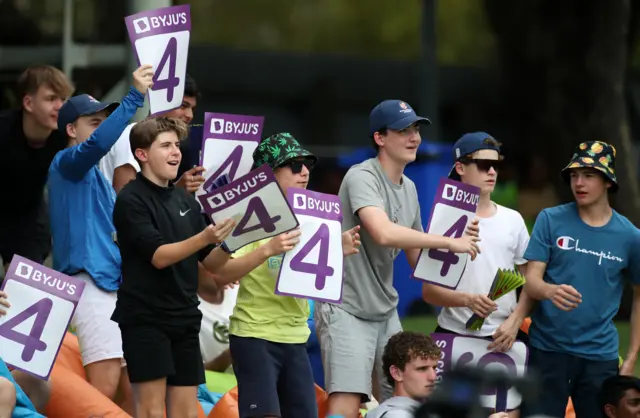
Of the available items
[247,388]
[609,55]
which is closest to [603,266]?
[247,388]

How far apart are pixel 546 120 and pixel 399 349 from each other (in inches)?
418

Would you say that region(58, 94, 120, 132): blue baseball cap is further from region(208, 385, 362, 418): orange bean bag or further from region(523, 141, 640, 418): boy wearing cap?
region(523, 141, 640, 418): boy wearing cap

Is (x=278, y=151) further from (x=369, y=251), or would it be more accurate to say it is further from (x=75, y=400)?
(x=75, y=400)

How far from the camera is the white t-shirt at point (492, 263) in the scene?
8234mm

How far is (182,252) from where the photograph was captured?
6773 millimetres

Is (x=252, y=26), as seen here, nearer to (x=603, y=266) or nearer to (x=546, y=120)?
(x=546, y=120)

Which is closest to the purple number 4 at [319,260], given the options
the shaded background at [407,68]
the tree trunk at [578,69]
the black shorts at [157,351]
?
the black shorts at [157,351]

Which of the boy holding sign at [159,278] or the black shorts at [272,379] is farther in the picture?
the black shorts at [272,379]

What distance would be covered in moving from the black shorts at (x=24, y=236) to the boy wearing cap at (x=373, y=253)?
1.89 meters

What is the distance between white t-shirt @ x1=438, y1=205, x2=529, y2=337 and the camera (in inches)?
324

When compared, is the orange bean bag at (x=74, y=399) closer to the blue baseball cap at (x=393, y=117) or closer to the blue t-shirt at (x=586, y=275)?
the blue baseball cap at (x=393, y=117)

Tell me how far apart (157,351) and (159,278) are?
0.35 m

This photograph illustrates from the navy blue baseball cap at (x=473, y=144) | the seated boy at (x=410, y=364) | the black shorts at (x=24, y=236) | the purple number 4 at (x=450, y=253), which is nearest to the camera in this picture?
the seated boy at (x=410, y=364)

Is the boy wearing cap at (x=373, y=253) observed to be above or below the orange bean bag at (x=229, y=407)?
above
